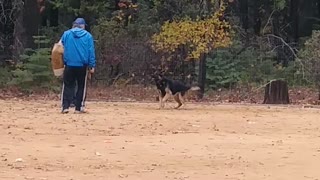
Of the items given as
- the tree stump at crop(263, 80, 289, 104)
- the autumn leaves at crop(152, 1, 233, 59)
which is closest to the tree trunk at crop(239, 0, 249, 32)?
the autumn leaves at crop(152, 1, 233, 59)

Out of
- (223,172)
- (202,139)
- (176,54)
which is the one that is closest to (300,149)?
(202,139)

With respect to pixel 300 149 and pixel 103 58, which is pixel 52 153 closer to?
pixel 300 149

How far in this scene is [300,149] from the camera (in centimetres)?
1187

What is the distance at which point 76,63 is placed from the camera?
54.5 feet

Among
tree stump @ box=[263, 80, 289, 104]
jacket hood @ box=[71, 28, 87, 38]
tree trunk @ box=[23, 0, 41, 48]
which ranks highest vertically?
tree trunk @ box=[23, 0, 41, 48]

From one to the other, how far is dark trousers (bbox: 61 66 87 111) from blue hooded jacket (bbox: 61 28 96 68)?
0.13 metres

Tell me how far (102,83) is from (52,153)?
17790 millimetres

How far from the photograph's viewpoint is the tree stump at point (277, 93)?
2206 centimetres

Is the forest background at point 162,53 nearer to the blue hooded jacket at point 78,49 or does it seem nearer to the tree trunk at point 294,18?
the tree trunk at point 294,18

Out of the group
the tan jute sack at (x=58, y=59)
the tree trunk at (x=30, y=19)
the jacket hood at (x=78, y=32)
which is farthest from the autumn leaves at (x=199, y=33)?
the tree trunk at (x=30, y=19)

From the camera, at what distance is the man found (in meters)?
16.6

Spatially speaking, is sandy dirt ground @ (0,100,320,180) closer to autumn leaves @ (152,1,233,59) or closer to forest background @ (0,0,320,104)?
autumn leaves @ (152,1,233,59)

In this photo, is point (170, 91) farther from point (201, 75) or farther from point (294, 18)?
point (294, 18)

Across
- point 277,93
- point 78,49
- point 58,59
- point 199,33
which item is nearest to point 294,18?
point 199,33
